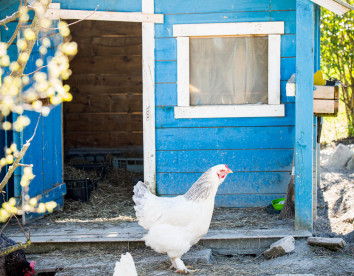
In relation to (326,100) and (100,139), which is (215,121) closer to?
(326,100)

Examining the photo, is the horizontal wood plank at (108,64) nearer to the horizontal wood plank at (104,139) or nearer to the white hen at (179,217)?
the horizontal wood plank at (104,139)

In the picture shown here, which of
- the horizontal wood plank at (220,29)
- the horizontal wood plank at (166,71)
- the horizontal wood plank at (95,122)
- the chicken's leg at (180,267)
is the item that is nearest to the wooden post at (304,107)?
the horizontal wood plank at (220,29)

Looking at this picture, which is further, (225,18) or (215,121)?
(215,121)

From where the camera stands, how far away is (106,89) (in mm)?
10008

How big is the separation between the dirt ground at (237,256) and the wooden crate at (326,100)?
1365 mm

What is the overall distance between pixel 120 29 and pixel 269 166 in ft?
16.6

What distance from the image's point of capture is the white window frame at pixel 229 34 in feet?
20.0

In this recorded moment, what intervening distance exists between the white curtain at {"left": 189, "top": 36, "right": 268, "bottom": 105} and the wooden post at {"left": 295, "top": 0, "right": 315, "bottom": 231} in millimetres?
1277

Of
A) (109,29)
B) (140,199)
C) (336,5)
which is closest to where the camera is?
(140,199)

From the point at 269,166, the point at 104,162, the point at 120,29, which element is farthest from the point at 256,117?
the point at 120,29

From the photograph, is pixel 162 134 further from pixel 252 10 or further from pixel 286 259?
pixel 286 259

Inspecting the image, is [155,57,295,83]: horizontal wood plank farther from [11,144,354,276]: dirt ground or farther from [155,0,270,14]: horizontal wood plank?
Answer: [11,144,354,276]: dirt ground

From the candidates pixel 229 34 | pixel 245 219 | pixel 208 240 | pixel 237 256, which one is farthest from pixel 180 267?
pixel 229 34

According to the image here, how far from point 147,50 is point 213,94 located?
1.04m
